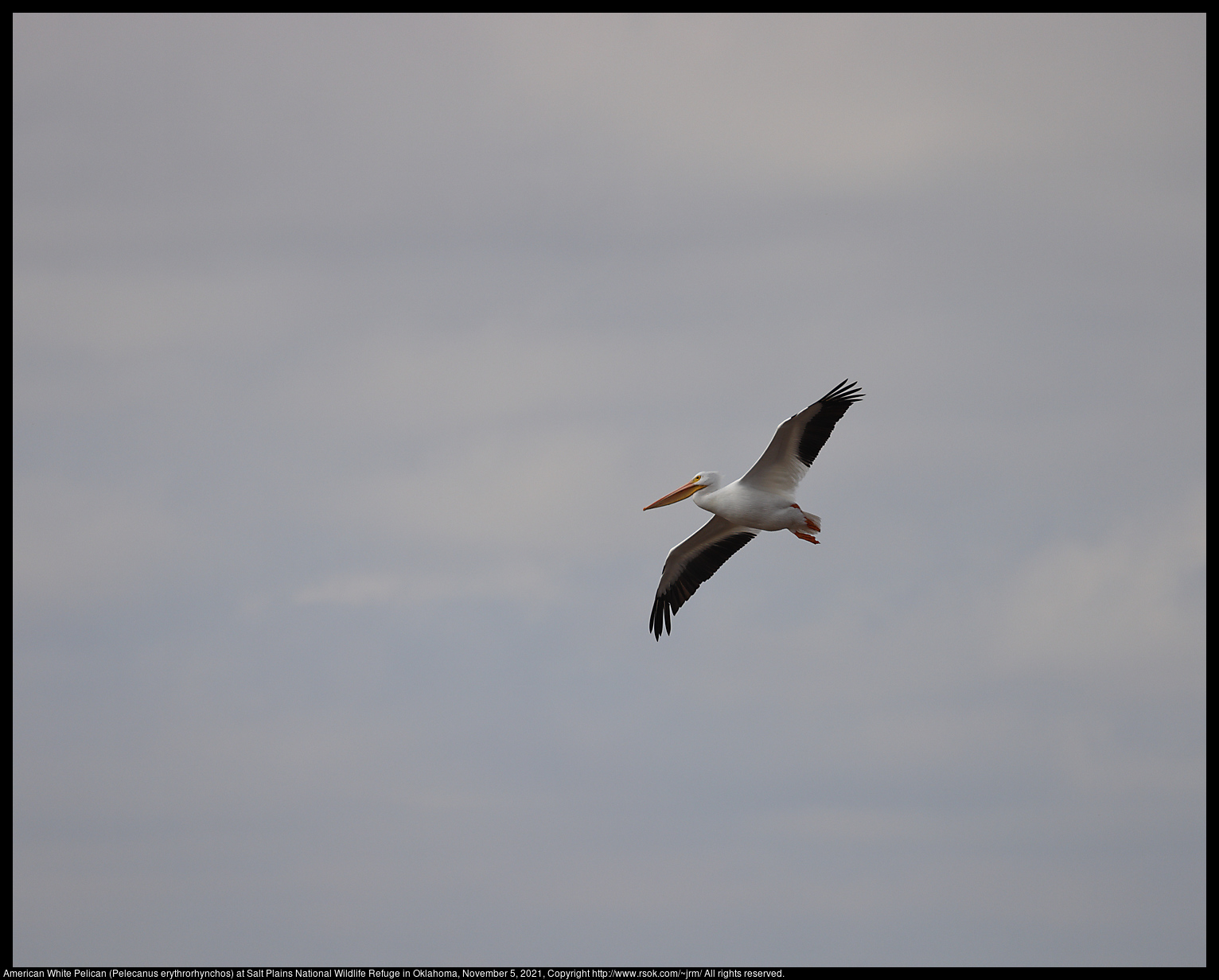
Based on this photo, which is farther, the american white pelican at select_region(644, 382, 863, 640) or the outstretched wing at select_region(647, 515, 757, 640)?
the outstretched wing at select_region(647, 515, 757, 640)

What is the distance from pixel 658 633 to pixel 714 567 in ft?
4.14

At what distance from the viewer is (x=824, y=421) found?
18594 millimetres

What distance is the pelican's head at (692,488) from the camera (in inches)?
794

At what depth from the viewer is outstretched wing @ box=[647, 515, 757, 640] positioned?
21062 millimetres

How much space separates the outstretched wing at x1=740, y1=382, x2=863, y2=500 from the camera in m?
18.3

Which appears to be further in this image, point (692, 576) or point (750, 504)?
point (692, 576)

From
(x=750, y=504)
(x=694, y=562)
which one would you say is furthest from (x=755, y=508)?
(x=694, y=562)

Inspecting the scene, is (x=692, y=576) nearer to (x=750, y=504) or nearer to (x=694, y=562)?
(x=694, y=562)

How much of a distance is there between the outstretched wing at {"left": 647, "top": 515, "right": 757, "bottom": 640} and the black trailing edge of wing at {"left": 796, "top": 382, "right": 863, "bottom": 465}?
195cm

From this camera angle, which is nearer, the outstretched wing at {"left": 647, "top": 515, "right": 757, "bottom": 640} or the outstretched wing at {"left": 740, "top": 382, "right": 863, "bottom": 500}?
the outstretched wing at {"left": 740, "top": 382, "right": 863, "bottom": 500}

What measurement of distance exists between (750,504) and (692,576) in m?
2.54

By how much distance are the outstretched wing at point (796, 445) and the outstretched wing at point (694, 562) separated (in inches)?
51.1

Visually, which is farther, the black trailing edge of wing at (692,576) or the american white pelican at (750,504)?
the black trailing edge of wing at (692,576)
